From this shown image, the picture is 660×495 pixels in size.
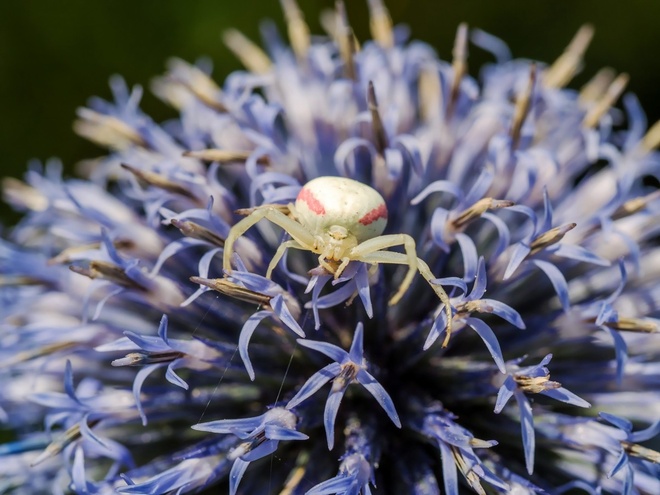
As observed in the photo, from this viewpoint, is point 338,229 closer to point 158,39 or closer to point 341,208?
point 341,208

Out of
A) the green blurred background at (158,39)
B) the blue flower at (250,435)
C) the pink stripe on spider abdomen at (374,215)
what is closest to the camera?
the blue flower at (250,435)

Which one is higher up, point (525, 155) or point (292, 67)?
point (292, 67)

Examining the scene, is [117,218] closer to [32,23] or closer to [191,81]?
[191,81]

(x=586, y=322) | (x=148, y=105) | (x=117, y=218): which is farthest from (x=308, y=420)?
(x=148, y=105)

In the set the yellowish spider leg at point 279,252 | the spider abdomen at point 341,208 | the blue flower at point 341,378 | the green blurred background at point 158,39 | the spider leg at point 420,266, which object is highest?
the green blurred background at point 158,39

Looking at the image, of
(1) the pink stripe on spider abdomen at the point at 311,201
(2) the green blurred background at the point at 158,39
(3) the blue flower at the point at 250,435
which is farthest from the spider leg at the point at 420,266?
(2) the green blurred background at the point at 158,39

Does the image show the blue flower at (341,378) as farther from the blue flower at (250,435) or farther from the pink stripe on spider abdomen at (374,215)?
the pink stripe on spider abdomen at (374,215)

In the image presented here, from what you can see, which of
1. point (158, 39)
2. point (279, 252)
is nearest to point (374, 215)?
point (279, 252)
